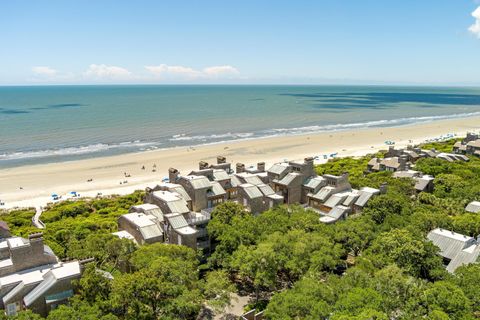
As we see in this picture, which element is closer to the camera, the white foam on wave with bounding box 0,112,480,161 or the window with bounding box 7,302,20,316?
the window with bounding box 7,302,20,316

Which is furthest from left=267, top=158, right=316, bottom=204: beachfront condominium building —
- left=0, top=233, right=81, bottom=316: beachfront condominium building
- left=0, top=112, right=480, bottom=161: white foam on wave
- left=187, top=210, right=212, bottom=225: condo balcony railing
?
left=0, top=112, right=480, bottom=161: white foam on wave

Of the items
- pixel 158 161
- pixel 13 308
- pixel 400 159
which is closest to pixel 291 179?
pixel 400 159

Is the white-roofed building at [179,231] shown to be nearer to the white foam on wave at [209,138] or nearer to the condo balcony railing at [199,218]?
the condo balcony railing at [199,218]

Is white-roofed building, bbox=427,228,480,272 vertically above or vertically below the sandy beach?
above

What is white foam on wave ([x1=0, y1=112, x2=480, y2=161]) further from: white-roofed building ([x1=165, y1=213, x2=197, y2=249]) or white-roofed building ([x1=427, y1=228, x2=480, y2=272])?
white-roofed building ([x1=427, y1=228, x2=480, y2=272])

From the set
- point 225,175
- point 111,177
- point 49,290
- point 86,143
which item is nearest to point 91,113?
point 86,143

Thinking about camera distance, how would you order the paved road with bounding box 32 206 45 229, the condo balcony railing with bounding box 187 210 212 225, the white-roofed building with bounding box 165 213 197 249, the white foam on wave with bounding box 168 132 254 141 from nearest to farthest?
1. the white-roofed building with bounding box 165 213 197 249
2. the condo balcony railing with bounding box 187 210 212 225
3. the paved road with bounding box 32 206 45 229
4. the white foam on wave with bounding box 168 132 254 141

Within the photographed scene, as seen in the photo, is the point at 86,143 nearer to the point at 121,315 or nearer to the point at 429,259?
the point at 121,315
